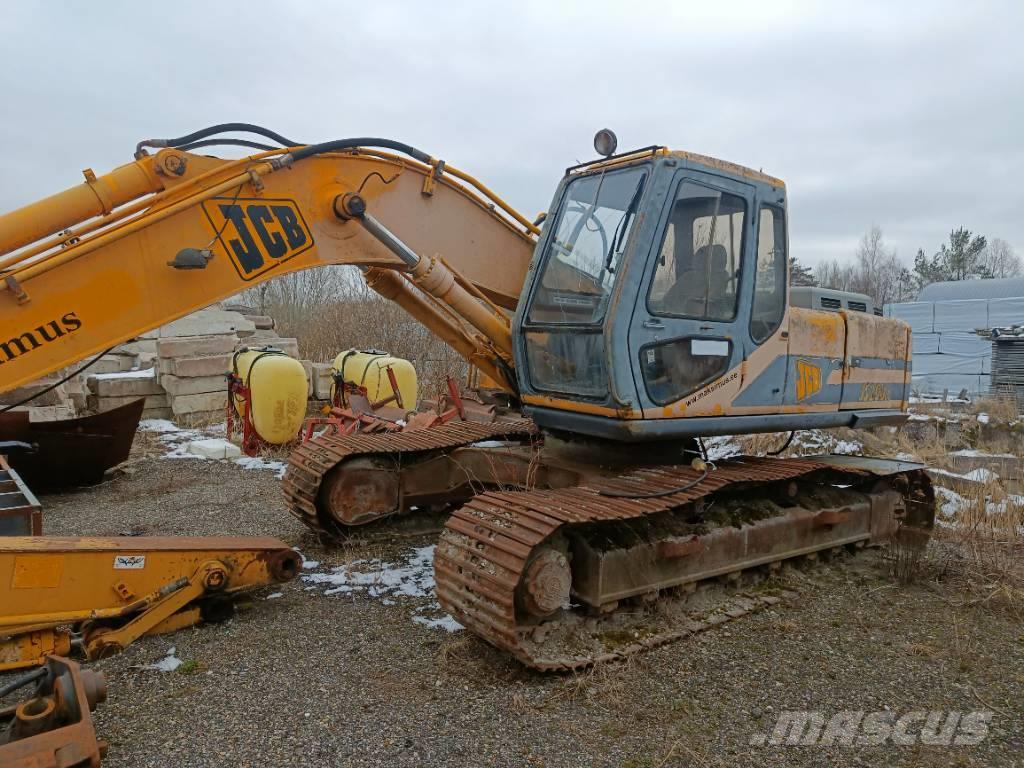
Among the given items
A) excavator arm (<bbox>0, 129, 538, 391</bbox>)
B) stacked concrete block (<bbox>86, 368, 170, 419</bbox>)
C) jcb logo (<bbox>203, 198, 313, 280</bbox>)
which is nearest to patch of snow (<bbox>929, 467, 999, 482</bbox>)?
excavator arm (<bbox>0, 129, 538, 391</bbox>)

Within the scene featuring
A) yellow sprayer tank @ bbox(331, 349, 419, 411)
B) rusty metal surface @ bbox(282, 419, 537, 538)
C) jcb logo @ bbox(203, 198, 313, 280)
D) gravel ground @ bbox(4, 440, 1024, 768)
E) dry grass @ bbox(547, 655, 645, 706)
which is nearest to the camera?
gravel ground @ bbox(4, 440, 1024, 768)

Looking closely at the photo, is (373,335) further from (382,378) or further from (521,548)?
(521,548)

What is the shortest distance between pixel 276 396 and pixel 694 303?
6766 millimetres

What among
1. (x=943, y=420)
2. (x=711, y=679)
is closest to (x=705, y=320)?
(x=711, y=679)

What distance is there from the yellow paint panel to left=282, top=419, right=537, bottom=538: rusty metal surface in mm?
1938

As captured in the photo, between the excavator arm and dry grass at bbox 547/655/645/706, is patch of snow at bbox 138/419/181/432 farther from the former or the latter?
dry grass at bbox 547/655/645/706

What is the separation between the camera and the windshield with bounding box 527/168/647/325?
4.42 meters

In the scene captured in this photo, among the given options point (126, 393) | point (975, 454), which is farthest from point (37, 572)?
point (126, 393)

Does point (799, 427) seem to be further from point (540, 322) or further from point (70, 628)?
point (70, 628)

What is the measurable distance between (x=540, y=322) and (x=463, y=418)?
2.44m

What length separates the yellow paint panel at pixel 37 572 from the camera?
3531 mm

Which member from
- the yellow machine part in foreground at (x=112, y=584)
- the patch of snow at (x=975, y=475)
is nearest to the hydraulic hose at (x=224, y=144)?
the yellow machine part in foreground at (x=112, y=584)

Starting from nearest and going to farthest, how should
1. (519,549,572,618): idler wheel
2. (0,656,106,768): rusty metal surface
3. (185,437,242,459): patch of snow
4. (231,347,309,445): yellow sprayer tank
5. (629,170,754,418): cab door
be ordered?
1. (0,656,106,768): rusty metal surface
2. (519,549,572,618): idler wheel
3. (629,170,754,418): cab door
4. (185,437,242,459): patch of snow
5. (231,347,309,445): yellow sprayer tank

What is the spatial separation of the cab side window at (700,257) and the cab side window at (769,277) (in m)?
0.20
